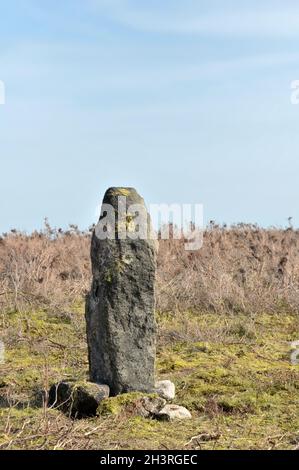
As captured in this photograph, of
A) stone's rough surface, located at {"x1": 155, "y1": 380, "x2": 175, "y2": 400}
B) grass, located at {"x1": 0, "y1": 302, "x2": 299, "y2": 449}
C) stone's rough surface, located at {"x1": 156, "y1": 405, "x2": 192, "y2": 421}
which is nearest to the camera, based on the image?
grass, located at {"x1": 0, "y1": 302, "x2": 299, "y2": 449}

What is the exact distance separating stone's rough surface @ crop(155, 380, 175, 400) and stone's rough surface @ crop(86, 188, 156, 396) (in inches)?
4.0

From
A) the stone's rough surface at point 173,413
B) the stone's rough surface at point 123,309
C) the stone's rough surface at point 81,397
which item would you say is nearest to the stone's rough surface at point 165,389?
the stone's rough surface at point 123,309

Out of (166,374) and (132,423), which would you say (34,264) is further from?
(132,423)

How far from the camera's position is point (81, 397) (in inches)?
291

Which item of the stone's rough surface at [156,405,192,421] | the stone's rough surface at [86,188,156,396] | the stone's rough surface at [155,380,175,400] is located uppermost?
the stone's rough surface at [86,188,156,396]

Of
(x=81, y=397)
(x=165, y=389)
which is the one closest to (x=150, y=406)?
(x=165, y=389)

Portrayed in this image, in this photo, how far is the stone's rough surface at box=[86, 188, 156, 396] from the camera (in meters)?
7.73

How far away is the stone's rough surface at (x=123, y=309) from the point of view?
7730 millimetres

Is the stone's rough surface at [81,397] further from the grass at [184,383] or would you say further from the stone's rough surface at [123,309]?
the stone's rough surface at [123,309]

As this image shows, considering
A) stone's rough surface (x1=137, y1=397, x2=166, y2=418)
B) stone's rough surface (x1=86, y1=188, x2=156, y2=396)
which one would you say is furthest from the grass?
stone's rough surface (x1=86, y1=188, x2=156, y2=396)

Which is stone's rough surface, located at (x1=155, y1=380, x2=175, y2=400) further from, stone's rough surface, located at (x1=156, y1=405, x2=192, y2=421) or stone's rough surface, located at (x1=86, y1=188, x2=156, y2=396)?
stone's rough surface, located at (x1=156, y1=405, x2=192, y2=421)

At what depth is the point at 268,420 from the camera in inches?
298

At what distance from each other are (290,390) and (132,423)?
7.20 feet
